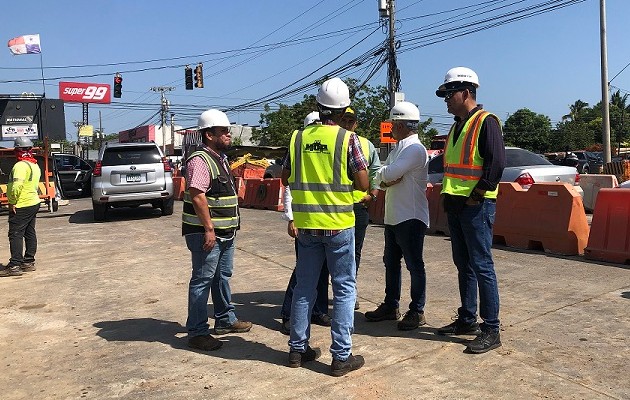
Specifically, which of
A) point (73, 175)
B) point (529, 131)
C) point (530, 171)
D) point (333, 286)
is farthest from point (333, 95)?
point (529, 131)

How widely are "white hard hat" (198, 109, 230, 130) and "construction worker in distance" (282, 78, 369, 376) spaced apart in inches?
35.7

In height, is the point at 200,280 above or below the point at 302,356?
above

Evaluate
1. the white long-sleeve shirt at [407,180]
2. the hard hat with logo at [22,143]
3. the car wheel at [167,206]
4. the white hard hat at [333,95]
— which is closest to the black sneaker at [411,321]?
the white long-sleeve shirt at [407,180]

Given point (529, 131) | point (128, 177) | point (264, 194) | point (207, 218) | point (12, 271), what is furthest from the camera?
point (529, 131)

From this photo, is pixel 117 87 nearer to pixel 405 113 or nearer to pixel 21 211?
pixel 21 211

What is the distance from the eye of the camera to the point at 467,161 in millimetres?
4176

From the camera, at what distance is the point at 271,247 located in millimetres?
9023

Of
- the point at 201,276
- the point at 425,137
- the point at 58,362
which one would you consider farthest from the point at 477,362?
the point at 425,137

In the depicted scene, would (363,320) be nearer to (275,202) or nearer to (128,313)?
(128,313)

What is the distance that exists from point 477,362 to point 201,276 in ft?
6.91

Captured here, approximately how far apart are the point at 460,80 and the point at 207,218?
6.96 ft

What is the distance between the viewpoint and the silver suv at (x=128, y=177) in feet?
42.8

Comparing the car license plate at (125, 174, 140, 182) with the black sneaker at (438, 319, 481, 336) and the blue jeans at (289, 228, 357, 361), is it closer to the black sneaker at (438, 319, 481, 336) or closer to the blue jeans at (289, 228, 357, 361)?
the blue jeans at (289, 228, 357, 361)

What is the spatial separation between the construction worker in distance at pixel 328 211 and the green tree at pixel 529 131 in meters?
68.3
